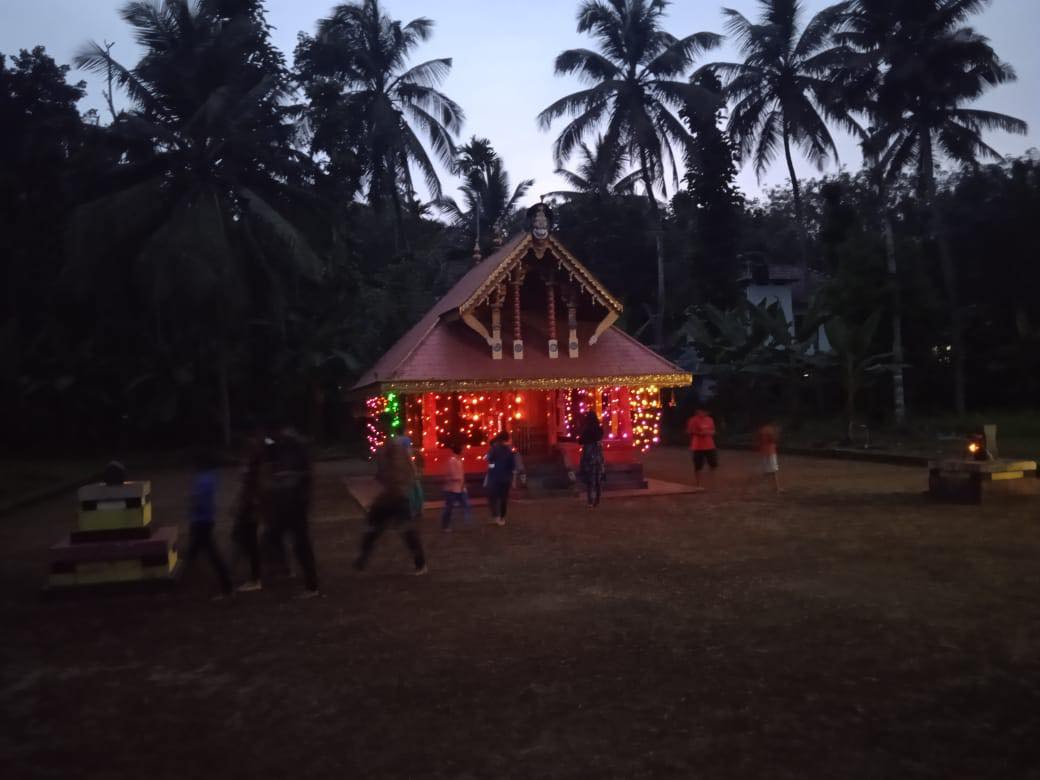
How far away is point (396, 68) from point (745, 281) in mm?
17089

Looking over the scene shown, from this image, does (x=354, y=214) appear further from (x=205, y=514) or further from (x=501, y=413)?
(x=205, y=514)

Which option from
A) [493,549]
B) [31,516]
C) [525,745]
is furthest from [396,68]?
[525,745]

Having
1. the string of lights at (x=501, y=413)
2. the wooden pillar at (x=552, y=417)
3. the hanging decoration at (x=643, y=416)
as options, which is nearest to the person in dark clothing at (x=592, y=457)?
the string of lights at (x=501, y=413)

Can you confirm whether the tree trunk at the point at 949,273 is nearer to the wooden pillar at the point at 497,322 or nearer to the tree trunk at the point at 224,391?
the wooden pillar at the point at 497,322

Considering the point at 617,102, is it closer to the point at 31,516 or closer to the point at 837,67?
the point at 837,67

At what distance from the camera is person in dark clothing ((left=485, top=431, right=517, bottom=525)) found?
41.6 ft

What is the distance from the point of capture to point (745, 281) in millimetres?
41469

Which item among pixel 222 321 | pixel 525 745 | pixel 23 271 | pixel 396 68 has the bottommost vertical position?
pixel 525 745

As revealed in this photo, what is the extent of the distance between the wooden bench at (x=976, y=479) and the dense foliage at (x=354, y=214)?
31.1 ft

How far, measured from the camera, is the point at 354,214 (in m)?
36.2

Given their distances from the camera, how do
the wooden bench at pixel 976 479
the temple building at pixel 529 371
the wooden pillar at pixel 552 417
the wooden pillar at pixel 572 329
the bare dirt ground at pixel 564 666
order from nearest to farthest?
1. the bare dirt ground at pixel 564 666
2. the wooden bench at pixel 976 479
3. the temple building at pixel 529 371
4. the wooden pillar at pixel 572 329
5. the wooden pillar at pixel 552 417

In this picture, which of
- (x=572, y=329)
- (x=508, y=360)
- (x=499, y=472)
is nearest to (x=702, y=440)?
(x=572, y=329)

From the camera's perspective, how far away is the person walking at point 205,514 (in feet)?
28.3

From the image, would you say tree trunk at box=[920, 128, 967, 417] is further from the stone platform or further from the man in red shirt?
the stone platform
